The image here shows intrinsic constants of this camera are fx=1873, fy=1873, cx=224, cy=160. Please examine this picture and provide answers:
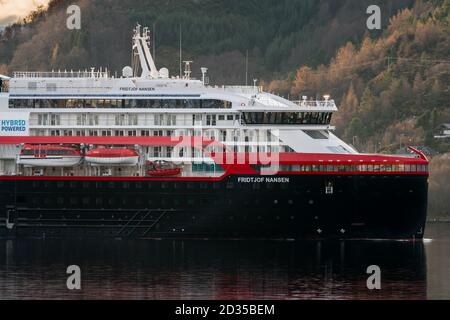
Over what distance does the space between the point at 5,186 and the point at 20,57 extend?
260 feet

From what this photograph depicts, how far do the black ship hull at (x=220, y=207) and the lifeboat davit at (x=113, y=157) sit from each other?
1.14 meters

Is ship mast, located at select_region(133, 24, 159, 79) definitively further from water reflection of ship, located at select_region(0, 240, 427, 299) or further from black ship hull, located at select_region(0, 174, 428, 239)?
water reflection of ship, located at select_region(0, 240, 427, 299)

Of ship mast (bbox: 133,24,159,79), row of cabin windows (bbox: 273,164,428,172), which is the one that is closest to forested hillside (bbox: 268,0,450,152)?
ship mast (bbox: 133,24,159,79)

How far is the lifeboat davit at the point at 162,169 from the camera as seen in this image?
394 feet

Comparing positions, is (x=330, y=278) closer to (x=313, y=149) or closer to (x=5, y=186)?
(x=313, y=149)

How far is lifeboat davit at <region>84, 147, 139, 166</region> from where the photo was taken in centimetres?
12031

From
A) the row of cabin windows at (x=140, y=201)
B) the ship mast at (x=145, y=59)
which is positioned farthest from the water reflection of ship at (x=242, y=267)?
the ship mast at (x=145, y=59)

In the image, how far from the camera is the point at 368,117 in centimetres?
18938

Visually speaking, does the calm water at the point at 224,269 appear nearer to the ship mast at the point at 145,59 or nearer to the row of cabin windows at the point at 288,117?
the row of cabin windows at the point at 288,117

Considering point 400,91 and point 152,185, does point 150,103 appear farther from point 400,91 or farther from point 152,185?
point 400,91

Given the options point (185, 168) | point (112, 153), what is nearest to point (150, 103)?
point (112, 153)

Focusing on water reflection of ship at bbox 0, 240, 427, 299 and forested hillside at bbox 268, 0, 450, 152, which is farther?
forested hillside at bbox 268, 0, 450, 152

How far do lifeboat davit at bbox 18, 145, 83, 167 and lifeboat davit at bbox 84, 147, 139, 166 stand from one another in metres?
1.00
